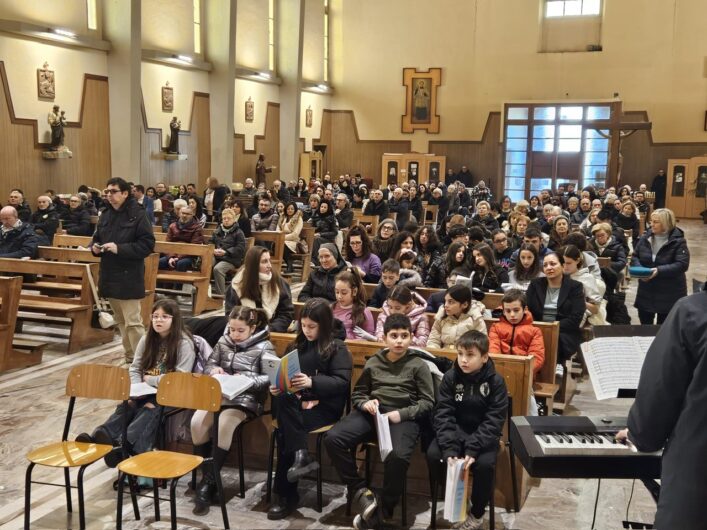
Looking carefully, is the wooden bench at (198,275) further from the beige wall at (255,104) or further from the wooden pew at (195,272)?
the beige wall at (255,104)

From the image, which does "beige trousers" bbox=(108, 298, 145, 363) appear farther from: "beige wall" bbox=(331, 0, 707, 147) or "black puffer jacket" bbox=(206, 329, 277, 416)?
"beige wall" bbox=(331, 0, 707, 147)

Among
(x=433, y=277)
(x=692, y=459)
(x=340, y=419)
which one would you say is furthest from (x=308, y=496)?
(x=433, y=277)

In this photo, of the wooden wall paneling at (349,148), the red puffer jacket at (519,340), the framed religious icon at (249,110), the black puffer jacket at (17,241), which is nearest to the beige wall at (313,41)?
the wooden wall paneling at (349,148)

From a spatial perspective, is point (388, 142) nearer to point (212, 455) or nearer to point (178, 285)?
point (178, 285)

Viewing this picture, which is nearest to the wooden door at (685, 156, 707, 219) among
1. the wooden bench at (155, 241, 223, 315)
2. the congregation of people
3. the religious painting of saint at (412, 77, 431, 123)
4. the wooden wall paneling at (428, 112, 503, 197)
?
the wooden wall paneling at (428, 112, 503, 197)

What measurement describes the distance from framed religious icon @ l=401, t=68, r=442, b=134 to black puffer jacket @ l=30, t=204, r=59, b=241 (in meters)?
17.4

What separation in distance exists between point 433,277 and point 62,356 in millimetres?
3521

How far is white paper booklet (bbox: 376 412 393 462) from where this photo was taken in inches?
161

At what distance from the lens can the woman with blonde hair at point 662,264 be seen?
6.87 meters

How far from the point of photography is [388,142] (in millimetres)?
27344

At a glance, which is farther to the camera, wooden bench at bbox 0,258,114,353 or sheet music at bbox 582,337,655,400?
wooden bench at bbox 0,258,114,353

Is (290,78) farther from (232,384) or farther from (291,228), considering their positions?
(232,384)

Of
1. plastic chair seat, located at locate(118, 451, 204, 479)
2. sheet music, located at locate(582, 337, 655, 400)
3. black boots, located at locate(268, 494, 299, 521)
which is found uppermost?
sheet music, located at locate(582, 337, 655, 400)

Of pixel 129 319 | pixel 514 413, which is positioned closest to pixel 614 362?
pixel 514 413
